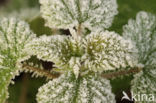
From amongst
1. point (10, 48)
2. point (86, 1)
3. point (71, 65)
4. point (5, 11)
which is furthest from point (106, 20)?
point (5, 11)

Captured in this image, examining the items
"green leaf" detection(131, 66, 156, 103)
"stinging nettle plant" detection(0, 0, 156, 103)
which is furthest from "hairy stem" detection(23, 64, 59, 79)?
"green leaf" detection(131, 66, 156, 103)

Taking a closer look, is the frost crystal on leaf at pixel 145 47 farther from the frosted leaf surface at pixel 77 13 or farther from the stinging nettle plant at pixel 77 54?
the frosted leaf surface at pixel 77 13

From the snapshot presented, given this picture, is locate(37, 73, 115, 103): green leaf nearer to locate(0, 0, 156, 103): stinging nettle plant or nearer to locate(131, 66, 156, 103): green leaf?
locate(0, 0, 156, 103): stinging nettle plant

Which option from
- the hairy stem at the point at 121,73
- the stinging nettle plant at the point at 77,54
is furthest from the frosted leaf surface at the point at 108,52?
the hairy stem at the point at 121,73

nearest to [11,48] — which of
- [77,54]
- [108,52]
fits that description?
[77,54]

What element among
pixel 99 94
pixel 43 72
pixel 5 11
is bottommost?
pixel 99 94

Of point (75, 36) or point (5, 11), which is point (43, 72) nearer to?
point (75, 36)
